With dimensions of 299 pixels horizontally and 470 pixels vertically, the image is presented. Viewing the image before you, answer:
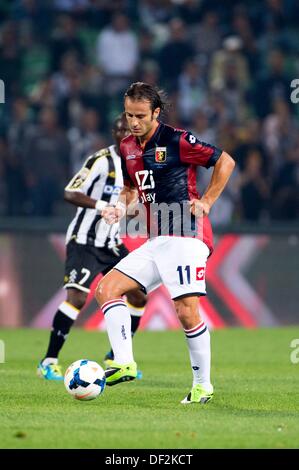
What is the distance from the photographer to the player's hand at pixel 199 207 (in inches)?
305

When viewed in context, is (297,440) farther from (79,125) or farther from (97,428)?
(79,125)

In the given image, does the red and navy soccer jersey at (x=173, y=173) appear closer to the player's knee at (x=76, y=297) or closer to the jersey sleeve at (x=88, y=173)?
the jersey sleeve at (x=88, y=173)

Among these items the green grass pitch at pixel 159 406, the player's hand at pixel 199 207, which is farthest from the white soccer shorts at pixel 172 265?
the green grass pitch at pixel 159 406

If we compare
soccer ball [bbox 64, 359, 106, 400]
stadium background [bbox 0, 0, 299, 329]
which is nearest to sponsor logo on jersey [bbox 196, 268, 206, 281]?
soccer ball [bbox 64, 359, 106, 400]

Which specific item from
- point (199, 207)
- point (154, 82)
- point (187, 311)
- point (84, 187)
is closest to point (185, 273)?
point (187, 311)

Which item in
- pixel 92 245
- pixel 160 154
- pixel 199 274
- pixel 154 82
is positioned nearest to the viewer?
pixel 199 274

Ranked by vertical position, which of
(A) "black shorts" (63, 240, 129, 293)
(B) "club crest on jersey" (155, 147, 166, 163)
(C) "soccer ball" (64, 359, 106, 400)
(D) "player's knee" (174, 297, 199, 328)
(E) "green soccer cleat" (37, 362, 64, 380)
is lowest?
(E) "green soccer cleat" (37, 362, 64, 380)

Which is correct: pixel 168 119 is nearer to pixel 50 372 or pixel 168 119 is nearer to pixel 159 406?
pixel 50 372

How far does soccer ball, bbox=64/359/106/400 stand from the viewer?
7.85 meters

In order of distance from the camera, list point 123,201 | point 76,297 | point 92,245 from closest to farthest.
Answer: point 123,201 < point 76,297 < point 92,245

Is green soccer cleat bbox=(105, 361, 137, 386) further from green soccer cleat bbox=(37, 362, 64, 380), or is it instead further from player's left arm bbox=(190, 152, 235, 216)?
green soccer cleat bbox=(37, 362, 64, 380)

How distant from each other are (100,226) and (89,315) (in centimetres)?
464

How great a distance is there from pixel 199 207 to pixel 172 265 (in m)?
0.49

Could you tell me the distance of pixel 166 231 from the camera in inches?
319
